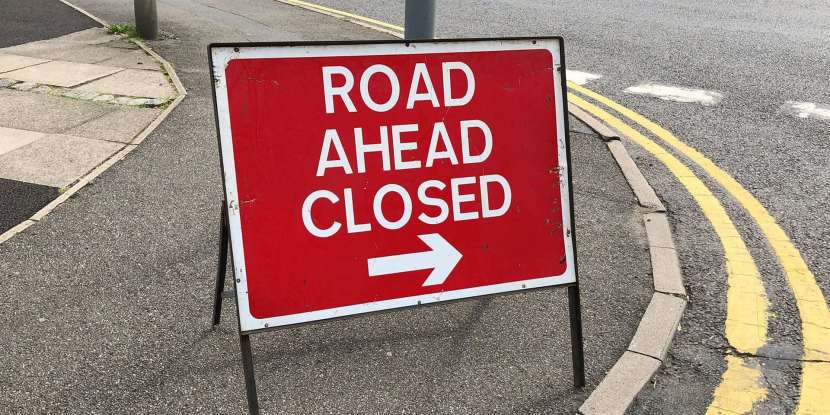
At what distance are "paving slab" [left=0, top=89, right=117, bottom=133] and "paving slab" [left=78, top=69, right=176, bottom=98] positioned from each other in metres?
0.44

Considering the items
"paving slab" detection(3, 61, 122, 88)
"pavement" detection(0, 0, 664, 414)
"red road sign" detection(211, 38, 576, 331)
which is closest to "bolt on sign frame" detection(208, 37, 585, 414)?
"red road sign" detection(211, 38, 576, 331)

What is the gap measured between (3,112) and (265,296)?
16.8 feet

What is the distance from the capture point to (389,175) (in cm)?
312

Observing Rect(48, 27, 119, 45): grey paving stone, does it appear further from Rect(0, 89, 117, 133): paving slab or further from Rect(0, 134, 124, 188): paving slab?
Rect(0, 134, 124, 188): paving slab

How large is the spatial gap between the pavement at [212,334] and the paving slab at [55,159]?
39 cm

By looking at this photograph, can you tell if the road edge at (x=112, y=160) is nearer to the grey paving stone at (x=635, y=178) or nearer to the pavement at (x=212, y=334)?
the pavement at (x=212, y=334)

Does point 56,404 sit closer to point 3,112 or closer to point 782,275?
point 782,275

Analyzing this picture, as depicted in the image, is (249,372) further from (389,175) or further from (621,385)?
(621,385)

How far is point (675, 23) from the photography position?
11945mm

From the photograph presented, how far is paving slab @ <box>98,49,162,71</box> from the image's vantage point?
862 centimetres

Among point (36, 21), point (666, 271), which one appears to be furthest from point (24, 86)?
point (666, 271)

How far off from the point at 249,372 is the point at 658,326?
2.08 m

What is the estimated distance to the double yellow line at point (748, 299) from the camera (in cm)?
342

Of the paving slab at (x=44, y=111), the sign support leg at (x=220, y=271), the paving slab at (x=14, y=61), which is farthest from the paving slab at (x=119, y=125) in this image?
the sign support leg at (x=220, y=271)
